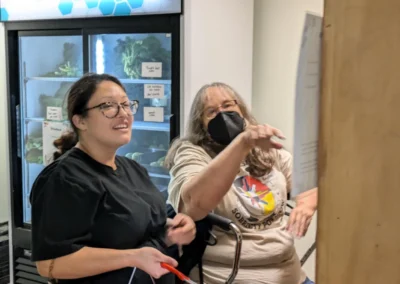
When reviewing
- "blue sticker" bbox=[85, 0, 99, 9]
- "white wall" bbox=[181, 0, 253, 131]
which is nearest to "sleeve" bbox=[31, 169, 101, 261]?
"white wall" bbox=[181, 0, 253, 131]

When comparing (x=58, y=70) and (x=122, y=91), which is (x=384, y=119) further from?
(x=58, y=70)

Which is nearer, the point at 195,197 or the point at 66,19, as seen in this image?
the point at 195,197

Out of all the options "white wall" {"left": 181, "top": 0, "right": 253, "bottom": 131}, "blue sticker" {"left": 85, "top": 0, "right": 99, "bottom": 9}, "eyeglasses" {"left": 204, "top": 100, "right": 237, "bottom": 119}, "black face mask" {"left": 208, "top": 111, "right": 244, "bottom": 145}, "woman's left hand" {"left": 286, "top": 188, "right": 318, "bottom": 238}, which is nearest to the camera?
"woman's left hand" {"left": 286, "top": 188, "right": 318, "bottom": 238}

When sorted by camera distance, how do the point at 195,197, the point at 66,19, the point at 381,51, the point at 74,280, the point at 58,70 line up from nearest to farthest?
the point at 381,51 < the point at 74,280 < the point at 195,197 < the point at 66,19 < the point at 58,70

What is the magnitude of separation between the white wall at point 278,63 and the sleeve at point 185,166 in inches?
46.8

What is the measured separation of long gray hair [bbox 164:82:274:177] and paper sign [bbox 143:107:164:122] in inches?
39.0

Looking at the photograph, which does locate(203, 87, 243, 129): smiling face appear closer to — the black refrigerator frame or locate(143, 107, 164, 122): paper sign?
the black refrigerator frame

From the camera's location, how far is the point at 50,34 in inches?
128

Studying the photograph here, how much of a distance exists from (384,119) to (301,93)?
119mm

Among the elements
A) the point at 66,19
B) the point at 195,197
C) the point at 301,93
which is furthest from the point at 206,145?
the point at 66,19

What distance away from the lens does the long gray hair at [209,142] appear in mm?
1952

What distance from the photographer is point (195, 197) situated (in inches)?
70.3

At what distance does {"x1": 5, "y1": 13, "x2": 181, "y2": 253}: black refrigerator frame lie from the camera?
9.13ft

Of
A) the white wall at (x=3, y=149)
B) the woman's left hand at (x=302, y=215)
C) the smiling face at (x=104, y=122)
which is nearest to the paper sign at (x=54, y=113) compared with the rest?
the white wall at (x=3, y=149)
